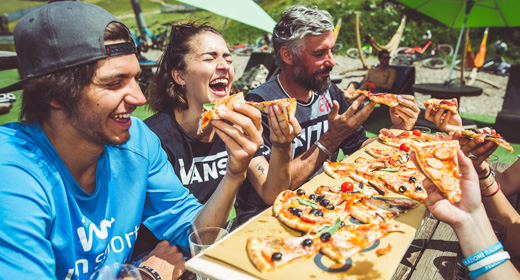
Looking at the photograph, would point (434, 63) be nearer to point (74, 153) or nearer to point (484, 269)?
point (484, 269)

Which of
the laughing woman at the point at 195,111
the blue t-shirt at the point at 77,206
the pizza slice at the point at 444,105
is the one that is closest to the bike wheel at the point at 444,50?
the pizza slice at the point at 444,105

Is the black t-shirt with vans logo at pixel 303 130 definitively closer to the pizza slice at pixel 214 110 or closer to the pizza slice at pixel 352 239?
the pizza slice at pixel 214 110

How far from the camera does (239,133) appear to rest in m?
2.41

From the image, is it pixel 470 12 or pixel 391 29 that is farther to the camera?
pixel 391 29

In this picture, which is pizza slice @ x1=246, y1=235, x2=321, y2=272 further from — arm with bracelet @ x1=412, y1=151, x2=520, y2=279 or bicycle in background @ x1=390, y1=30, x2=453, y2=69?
bicycle in background @ x1=390, y1=30, x2=453, y2=69

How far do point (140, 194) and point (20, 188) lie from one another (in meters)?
0.85

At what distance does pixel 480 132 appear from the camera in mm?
2902

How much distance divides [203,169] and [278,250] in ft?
5.46

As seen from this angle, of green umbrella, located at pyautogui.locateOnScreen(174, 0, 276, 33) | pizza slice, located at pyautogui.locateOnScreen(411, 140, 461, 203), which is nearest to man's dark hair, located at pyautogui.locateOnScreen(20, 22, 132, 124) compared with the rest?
pizza slice, located at pyautogui.locateOnScreen(411, 140, 461, 203)

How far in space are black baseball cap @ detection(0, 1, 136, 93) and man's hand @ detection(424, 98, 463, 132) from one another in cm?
348

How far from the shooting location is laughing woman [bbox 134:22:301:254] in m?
3.24

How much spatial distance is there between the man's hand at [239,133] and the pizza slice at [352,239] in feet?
2.81

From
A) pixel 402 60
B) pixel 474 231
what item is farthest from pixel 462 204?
pixel 402 60

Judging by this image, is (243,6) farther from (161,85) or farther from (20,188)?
(20,188)
